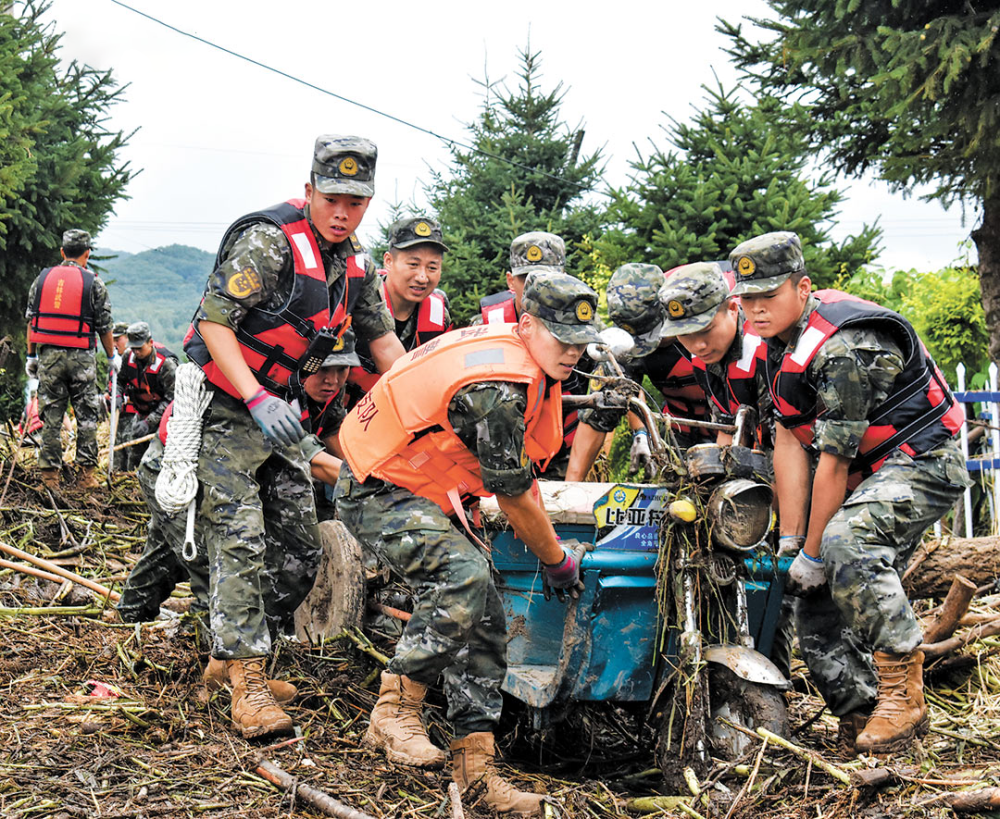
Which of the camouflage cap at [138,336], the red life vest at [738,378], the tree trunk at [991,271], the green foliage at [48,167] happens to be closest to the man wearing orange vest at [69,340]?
the camouflage cap at [138,336]

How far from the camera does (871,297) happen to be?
11039 mm

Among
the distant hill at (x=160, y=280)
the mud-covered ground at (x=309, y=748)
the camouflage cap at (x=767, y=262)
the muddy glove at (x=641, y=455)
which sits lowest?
the mud-covered ground at (x=309, y=748)

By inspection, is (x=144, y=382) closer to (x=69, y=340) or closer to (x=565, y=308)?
(x=69, y=340)

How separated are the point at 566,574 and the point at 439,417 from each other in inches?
28.7

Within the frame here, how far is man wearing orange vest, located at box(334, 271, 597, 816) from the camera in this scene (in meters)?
3.34

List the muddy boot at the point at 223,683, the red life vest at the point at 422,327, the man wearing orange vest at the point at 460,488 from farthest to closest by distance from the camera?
the red life vest at the point at 422,327 → the muddy boot at the point at 223,683 → the man wearing orange vest at the point at 460,488

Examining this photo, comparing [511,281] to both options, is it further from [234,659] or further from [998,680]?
[998,680]

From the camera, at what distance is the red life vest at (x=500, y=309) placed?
558cm

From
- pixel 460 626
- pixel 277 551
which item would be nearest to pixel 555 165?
pixel 277 551

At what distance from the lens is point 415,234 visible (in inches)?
217

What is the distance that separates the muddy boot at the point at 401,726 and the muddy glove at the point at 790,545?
1.62 m

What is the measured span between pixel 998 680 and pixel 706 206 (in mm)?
5290

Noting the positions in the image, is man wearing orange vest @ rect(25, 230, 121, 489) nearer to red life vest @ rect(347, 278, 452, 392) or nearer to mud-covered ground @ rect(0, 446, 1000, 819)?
mud-covered ground @ rect(0, 446, 1000, 819)

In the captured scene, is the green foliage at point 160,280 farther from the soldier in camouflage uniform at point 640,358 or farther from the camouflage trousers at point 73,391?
the soldier in camouflage uniform at point 640,358
